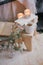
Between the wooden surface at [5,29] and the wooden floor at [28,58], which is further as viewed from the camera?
the wooden surface at [5,29]

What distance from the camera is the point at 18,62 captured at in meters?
1.75

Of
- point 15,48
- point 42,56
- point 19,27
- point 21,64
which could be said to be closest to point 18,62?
point 21,64

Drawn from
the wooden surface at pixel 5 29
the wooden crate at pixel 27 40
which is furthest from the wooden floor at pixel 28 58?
the wooden surface at pixel 5 29

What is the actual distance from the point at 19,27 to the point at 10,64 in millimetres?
443

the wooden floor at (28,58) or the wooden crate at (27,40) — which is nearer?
the wooden floor at (28,58)

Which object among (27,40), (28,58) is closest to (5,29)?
(27,40)

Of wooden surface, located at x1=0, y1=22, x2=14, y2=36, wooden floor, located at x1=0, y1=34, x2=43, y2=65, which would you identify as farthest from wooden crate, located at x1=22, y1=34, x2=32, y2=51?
wooden surface, located at x1=0, y1=22, x2=14, y2=36

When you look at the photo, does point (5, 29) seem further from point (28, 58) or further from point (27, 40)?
point (28, 58)

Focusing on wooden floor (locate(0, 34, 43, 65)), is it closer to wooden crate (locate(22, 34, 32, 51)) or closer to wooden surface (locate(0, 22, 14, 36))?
wooden crate (locate(22, 34, 32, 51))

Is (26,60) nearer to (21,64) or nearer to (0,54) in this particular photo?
(21,64)

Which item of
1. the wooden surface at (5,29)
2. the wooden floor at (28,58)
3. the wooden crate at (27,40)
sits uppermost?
the wooden surface at (5,29)

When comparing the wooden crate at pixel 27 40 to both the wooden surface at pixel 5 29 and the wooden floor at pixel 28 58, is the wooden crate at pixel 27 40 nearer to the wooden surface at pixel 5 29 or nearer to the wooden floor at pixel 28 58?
the wooden floor at pixel 28 58

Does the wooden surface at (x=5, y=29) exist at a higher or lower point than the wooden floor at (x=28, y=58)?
higher

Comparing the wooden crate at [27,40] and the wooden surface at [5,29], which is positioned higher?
the wooden surface at [5,29]
